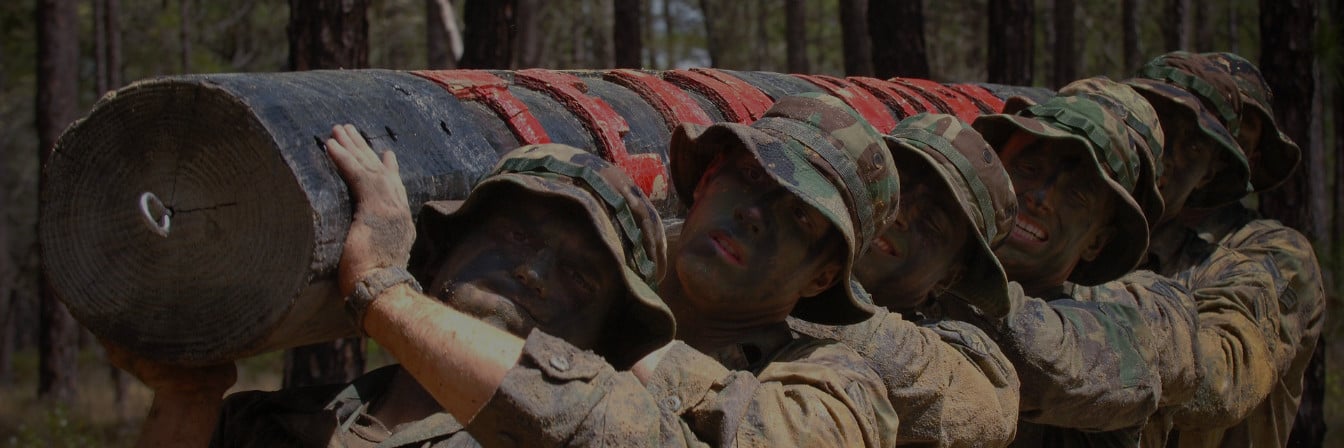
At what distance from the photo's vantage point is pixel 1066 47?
631 inches

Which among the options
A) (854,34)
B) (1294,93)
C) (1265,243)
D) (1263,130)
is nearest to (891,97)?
(1265,243)

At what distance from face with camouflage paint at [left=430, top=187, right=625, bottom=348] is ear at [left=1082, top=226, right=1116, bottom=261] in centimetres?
229

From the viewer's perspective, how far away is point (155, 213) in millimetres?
3021

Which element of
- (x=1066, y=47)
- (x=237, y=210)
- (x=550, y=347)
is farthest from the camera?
(x=1066, y=47)

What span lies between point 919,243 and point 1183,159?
7.64ft

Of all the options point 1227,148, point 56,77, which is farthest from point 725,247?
point 56,77

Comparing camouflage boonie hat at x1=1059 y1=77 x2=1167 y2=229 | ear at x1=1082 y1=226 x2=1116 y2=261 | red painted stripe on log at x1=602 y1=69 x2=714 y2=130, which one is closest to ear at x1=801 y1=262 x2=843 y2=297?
red painted stripe on log at x1=602 y1=69 x2=714 y2=130

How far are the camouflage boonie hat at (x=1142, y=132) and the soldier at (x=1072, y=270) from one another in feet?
0.19

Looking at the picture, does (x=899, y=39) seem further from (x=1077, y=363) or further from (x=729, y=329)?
(x=729, y=329)

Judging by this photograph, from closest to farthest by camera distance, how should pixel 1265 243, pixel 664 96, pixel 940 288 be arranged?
pixel 940 288 → pixel 664 96 → pixel 1265 243

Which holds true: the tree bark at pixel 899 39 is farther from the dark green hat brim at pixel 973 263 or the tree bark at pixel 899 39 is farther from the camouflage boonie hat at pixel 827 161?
the camouflage boonie hat at pixel 827 161

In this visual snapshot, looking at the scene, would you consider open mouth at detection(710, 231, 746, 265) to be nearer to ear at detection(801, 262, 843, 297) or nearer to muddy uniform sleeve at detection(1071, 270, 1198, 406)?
ear at detection(801, 262, 843, 297)

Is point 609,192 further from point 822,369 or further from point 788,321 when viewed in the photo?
point 788,321

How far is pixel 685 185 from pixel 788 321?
479 mm
